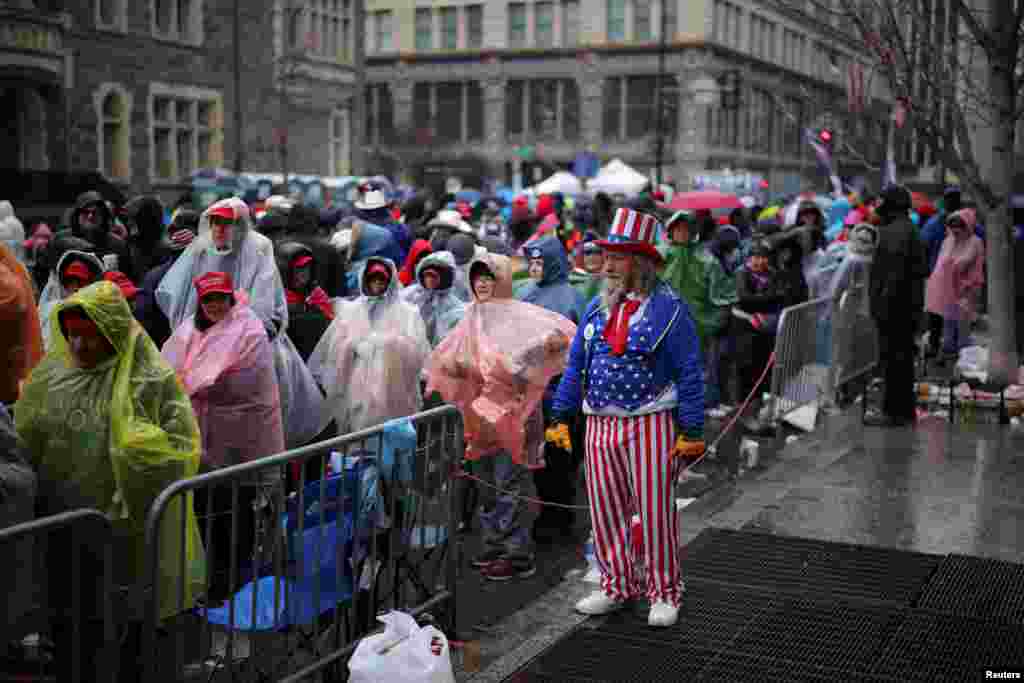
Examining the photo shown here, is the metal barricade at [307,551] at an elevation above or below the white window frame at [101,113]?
below

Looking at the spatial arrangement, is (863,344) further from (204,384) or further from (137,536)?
(137,536)

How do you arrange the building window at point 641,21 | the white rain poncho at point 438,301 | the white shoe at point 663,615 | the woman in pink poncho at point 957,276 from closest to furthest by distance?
the white shoe at point 663,615 → the white rain poncho at point 438,301 → the woman in pink poncho at point 957,276 → the building window at point 641,21

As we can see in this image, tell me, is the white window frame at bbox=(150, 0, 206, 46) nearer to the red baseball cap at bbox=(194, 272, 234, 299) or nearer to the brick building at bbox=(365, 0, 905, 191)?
the brick building at bbox=(365, 0, 905, 191)

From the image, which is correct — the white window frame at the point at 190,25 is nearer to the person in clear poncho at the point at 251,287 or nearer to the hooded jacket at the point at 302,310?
the hooded jacket at the point at 302,310

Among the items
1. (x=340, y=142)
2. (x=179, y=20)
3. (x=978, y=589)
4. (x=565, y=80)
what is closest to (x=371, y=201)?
(x=978, y=589)

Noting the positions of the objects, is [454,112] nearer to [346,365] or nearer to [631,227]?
[346,365]

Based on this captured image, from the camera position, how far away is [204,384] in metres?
6.03

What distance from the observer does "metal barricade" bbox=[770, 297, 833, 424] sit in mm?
10727

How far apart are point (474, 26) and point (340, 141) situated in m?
23.5

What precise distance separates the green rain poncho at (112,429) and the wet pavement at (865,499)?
62.8 inches

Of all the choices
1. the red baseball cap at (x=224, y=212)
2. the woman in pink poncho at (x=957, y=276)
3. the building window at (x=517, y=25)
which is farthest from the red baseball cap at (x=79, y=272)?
the building window at (x=517, y=25)

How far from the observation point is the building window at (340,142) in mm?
44531

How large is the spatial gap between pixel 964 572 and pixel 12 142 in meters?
27.6

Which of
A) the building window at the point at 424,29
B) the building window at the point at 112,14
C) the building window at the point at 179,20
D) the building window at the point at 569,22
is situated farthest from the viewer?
the building window at the point at 424,29
